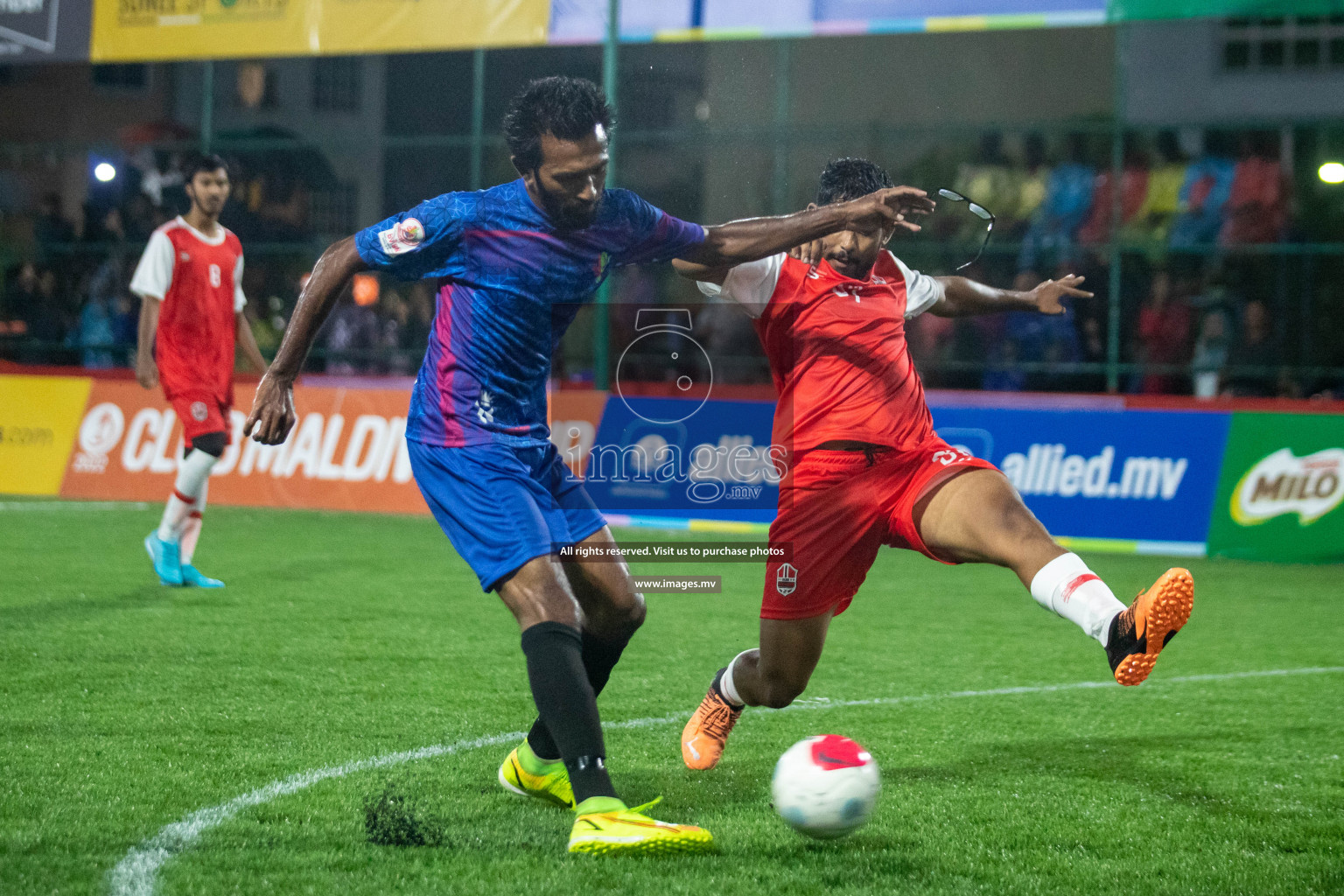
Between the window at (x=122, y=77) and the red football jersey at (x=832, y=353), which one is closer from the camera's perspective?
the red football jersey at (x=832, y=353)

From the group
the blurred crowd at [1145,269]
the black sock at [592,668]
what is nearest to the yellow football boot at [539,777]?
the black sock at [592,668]

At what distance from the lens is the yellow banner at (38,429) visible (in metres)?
13.7

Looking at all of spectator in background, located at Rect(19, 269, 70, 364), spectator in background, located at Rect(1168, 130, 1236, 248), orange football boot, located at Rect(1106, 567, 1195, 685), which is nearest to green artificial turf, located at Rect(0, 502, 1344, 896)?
orange football boot, located at Rect(1106, 567, 1195, 685)

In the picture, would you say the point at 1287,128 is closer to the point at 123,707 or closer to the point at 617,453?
the point at 617,453

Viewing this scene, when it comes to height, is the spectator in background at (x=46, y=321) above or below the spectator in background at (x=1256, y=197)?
below

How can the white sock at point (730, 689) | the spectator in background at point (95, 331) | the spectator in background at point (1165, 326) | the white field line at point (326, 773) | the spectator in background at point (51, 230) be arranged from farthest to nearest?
the spectator in background at point (51, 230)
the spectator in background at point (95, 331)
the spectator in background at point (1165, 326)
the white sock at point (730, 689)
the white field line at point (326, 773)

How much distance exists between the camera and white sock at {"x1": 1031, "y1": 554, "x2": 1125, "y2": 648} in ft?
12.6

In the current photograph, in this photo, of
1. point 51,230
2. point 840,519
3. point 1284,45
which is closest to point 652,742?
point 840,519

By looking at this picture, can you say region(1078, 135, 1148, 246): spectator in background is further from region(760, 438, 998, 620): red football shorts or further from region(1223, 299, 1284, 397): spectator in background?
region(760, 438, 998, 620): red football shorts

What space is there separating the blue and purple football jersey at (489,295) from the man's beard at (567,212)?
2 centimetres

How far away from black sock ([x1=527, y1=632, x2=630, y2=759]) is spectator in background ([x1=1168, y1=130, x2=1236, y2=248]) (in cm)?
1142

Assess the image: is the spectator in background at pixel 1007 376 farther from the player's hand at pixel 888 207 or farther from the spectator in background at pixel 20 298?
the spectator in background at pixel 20 298

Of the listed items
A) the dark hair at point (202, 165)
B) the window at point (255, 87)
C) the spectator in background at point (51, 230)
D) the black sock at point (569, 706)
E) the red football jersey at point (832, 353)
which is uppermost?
the window at point (255, 87)

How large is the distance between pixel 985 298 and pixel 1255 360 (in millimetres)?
9545
